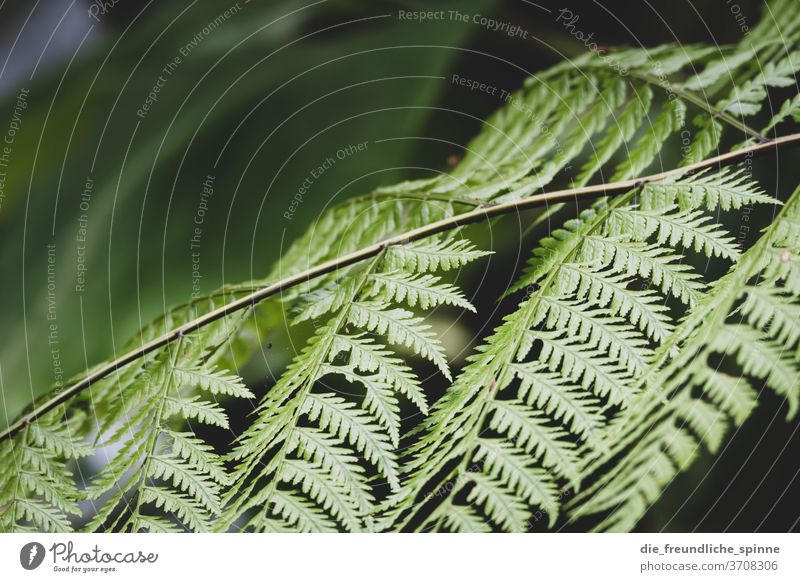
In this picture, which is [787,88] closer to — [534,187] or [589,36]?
[589,36]

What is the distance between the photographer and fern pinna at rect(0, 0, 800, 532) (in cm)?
46

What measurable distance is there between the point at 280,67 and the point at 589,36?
21.1 inches
